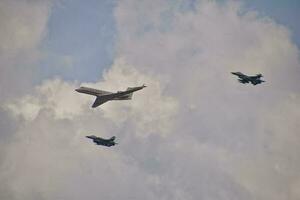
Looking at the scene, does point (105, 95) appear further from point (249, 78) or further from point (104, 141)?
point (249, 78)

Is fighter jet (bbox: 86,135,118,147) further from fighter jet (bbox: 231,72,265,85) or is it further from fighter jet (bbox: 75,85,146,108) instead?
fighter jet (bbox: 231,72,265,85)

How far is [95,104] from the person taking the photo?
136750 millimetres

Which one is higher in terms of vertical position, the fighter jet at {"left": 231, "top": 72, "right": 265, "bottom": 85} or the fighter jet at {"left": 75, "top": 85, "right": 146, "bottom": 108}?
the fighter jet at {"left": 231, "top": 72, "right": 265, "bottom": 85}

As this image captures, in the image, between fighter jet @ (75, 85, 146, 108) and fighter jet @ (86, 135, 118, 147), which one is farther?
fighter jet @ (86, 135, 118, 147)

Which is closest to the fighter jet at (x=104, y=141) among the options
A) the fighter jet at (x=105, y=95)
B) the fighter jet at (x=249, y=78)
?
the fighter jet at (x=105, y=95)

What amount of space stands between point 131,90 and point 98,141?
25267 mm

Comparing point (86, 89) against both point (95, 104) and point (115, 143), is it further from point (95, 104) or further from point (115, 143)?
point (115, 143)

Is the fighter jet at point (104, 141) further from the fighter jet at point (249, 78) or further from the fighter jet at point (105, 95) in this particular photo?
the fighter jet at point (249, 78)

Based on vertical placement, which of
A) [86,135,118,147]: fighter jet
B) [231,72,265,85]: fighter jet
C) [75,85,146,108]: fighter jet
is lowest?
[86,135,118,147]: fighter jet

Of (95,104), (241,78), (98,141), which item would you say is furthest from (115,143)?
(241,78)

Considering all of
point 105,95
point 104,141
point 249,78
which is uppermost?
point 249,78

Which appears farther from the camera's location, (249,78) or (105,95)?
(249,78)

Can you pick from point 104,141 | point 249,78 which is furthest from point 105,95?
point 249,78

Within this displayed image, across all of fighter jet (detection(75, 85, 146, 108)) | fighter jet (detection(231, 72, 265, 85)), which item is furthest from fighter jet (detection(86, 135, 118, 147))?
fighter jet (detection(231, 72, 265, 85))
